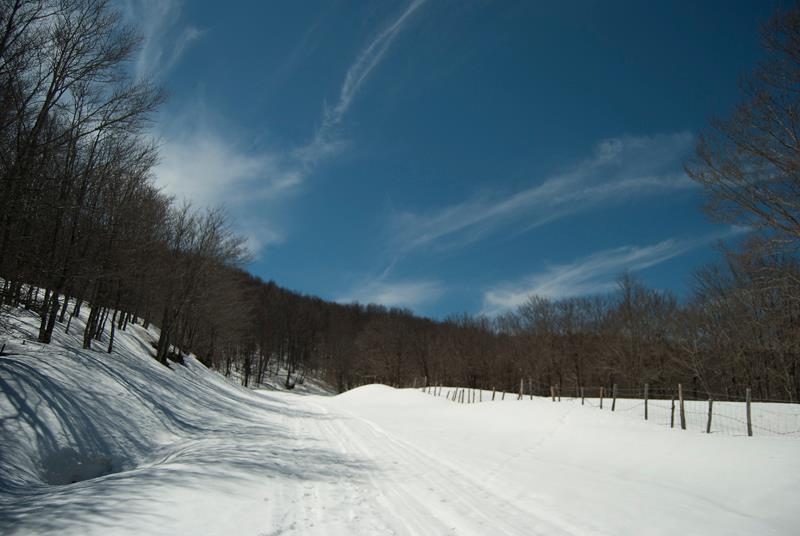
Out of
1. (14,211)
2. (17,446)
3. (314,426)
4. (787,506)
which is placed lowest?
(314,426)

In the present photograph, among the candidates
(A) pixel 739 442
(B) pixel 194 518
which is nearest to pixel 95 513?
(B) pixel 194 518

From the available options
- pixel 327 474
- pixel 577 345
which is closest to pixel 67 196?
pixel 327 474

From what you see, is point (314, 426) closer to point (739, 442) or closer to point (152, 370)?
point (152, 370)

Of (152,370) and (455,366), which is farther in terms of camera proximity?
(455,366)

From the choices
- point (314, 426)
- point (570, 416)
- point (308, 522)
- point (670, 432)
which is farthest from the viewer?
point (570, 416)

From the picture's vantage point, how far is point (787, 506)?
630 centimetres

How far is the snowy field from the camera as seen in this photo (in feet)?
15.6

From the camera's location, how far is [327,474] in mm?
7145

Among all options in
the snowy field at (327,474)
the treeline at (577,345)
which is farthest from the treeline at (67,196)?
the treeline at (577,345)

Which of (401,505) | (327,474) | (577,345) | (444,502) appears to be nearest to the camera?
(401,505)

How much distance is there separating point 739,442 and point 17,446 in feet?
46.6

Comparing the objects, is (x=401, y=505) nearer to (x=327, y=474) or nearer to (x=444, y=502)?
(x=444, y=502)

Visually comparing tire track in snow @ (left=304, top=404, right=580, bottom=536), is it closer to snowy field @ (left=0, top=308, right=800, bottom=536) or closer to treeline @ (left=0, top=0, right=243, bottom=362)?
snowy field @ (left=0, top=308, right=800, bottom=536)

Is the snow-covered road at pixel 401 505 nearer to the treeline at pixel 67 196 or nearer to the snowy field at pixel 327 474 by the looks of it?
the snowy field at pixel 327 474
